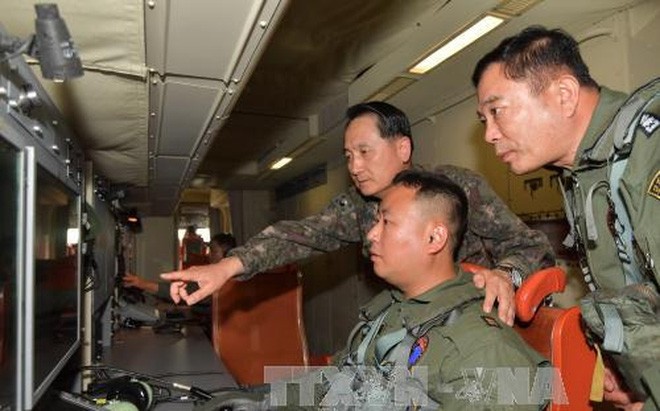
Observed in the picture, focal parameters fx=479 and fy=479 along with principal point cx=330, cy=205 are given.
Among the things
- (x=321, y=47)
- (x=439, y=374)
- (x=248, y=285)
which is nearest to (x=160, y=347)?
(x=248, y=285)

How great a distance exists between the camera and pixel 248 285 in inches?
142

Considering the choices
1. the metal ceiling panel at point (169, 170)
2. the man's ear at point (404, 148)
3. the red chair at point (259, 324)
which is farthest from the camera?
the red chair at point (259, 324)

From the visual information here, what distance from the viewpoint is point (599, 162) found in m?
1.26

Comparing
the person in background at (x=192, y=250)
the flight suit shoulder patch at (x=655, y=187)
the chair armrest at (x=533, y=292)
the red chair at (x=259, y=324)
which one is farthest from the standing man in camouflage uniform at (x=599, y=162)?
the person in background at (x=192, y=250)

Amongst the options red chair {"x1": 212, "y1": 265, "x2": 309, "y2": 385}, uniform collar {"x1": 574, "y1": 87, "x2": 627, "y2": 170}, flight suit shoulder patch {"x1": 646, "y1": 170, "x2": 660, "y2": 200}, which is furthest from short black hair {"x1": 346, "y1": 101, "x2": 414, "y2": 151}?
red chair {"x1": 212, "y1": 265, "x2": 309, "y2": 385}

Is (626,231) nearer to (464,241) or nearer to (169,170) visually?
(464,241)

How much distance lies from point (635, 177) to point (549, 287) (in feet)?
1.70

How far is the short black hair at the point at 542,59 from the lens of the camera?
1355 mm

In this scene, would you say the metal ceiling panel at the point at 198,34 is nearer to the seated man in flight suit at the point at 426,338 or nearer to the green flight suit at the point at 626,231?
the seated man in flight suit at the point at 426,338

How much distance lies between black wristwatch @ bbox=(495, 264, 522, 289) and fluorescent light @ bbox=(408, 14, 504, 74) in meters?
1.05

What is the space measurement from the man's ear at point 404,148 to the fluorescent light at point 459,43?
1.62 ft

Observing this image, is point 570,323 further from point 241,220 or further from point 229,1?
Answer: point 241,220

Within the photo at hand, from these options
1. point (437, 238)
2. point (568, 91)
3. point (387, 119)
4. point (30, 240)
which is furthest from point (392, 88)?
point (30, 240)

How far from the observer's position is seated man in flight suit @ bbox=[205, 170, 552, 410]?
4.29ft
